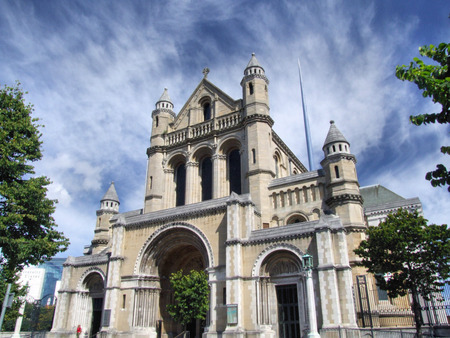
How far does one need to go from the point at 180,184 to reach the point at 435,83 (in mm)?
30444

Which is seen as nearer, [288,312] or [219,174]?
[288,312]

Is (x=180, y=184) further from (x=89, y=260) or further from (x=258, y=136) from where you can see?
(x=89, y=260)

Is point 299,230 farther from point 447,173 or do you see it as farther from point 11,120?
point 11,120

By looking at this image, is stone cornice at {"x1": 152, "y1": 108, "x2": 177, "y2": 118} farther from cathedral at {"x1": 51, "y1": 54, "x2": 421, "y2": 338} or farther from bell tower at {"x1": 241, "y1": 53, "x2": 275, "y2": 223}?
bell tower at {"x1": 241, "y1": 53, "x2": 275, "y2": 223}

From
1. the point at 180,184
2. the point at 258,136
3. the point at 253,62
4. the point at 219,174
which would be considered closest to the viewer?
the point at 258,136

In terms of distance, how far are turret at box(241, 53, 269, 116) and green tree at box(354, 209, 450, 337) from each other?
1594cm

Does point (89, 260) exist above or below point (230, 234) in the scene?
below

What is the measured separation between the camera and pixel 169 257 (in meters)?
29.8

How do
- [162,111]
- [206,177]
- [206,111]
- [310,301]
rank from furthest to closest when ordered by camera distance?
[162,111] < [206,111] < [206,177] < [310,301]

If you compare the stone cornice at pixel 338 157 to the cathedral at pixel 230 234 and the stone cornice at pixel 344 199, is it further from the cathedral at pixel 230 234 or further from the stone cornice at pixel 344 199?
the stone cornice at pixel 344 199

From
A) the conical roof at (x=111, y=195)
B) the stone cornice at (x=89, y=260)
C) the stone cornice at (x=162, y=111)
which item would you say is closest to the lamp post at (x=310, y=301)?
the stone cornice at (x=89, y=260)

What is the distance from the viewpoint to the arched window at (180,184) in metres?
35.9

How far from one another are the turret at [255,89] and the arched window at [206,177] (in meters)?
6.68

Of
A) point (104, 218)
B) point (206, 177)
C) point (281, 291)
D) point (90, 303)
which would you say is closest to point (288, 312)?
point (281, 291)
